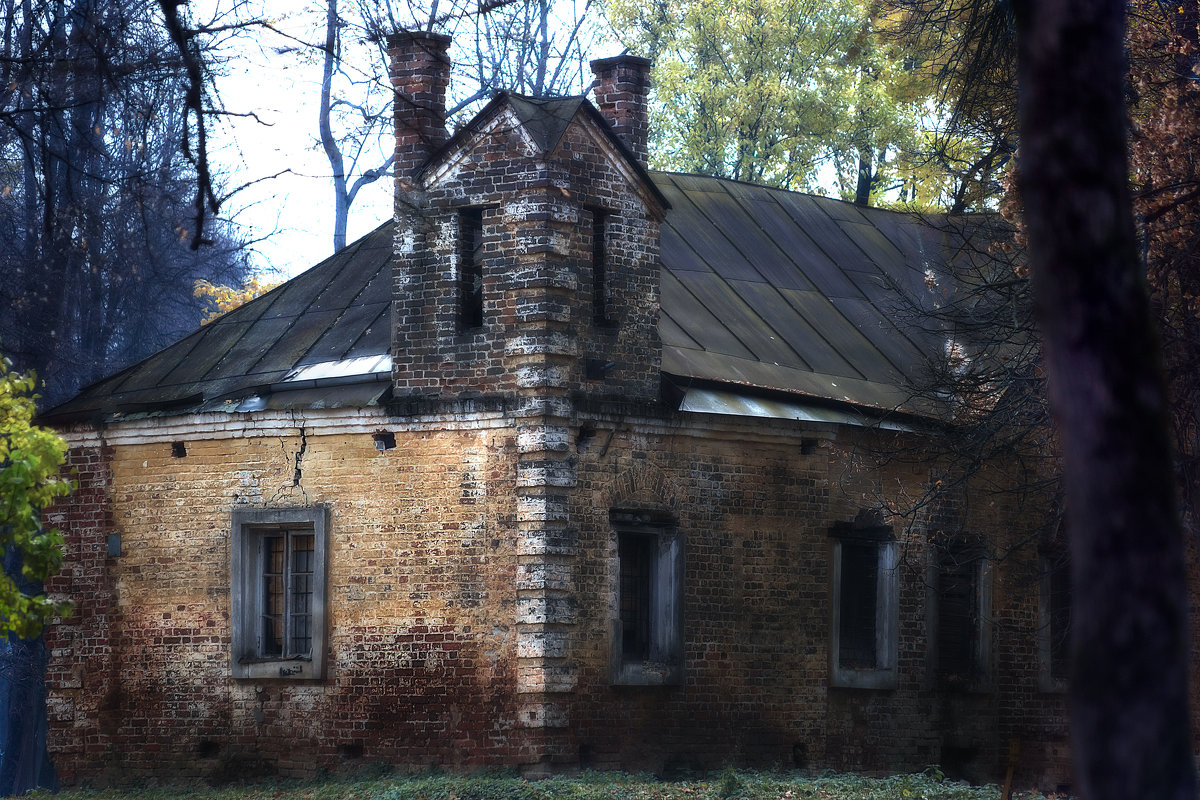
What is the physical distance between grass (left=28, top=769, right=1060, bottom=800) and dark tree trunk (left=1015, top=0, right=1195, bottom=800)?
7.96 metres

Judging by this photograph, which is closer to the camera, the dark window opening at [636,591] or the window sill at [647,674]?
the window sill at [647,674]

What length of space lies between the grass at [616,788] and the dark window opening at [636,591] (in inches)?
55.0

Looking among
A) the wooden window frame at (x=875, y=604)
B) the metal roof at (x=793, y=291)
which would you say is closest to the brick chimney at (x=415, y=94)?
the metal roof at (x=793, y=291)

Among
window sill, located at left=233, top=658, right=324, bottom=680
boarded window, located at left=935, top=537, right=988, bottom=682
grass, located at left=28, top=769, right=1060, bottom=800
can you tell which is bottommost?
grass, located at left=28, top=769, right=1060, bottom=800

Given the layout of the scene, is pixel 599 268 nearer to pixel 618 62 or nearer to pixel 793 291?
pixel 618 62

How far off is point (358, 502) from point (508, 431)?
1.67 m

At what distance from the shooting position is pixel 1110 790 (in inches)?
191

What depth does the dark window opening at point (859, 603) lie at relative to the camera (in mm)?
16500

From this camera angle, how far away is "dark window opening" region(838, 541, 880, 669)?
16500 mm

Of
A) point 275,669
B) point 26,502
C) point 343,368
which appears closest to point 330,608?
point 275,669

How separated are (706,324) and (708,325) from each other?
0.02 meters

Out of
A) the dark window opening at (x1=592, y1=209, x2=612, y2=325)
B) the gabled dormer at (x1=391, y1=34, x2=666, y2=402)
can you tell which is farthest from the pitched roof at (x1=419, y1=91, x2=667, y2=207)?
the dark window opening at (x1=592, y1=209, x2=612, y2=325)

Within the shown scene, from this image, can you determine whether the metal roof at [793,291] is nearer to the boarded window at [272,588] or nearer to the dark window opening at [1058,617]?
the dark window opening at [1058,617]

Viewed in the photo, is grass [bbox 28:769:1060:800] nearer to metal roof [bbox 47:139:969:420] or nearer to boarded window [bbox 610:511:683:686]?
boarded window [bbox 610:511:683:686]
